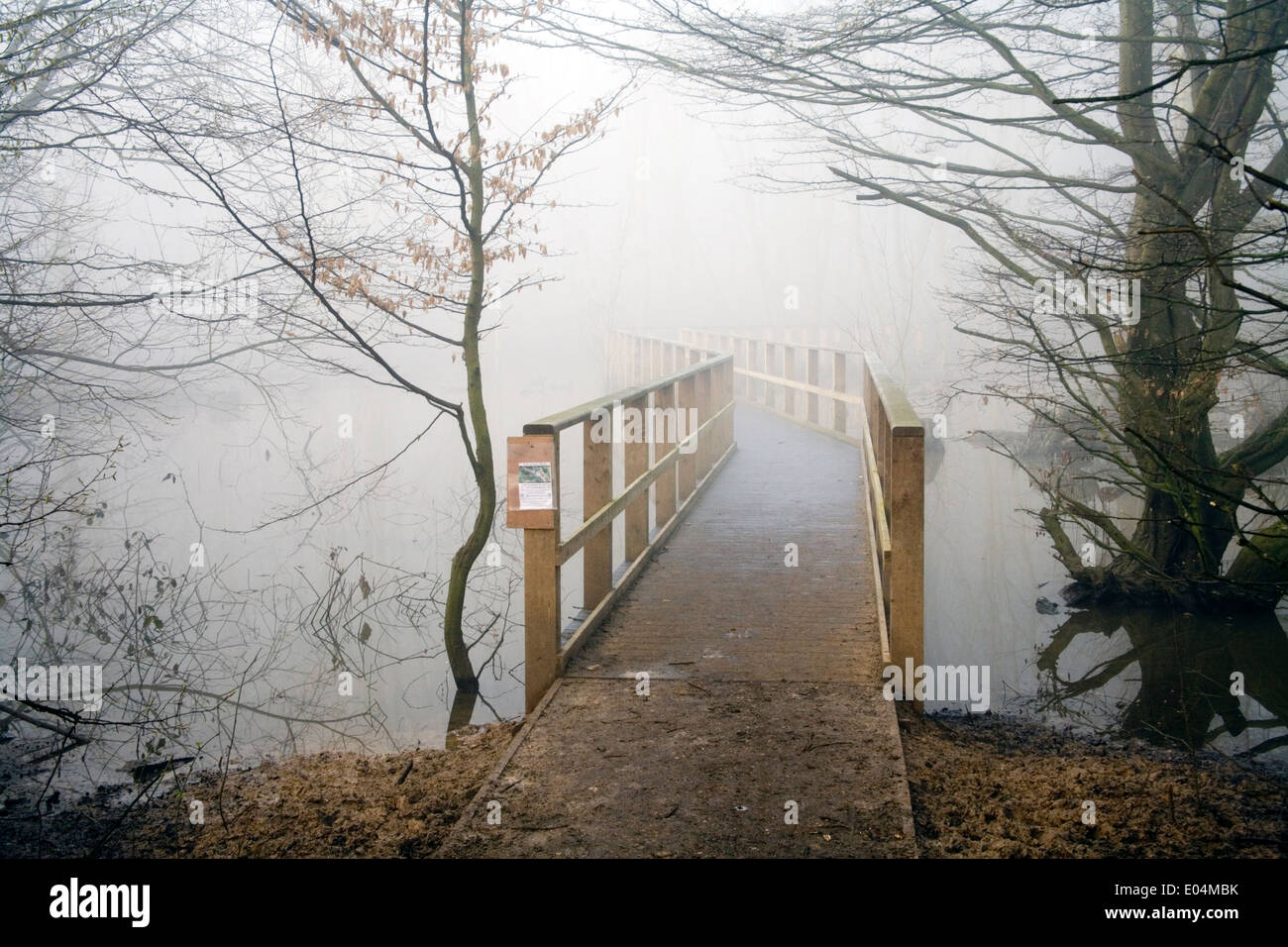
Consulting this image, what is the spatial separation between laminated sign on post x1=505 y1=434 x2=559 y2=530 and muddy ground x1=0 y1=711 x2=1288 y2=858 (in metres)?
1.13

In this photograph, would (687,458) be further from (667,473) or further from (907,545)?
(907,545)

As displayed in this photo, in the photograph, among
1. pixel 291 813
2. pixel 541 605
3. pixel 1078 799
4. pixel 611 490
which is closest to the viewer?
pixel 1078 799

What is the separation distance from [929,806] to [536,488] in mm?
2198

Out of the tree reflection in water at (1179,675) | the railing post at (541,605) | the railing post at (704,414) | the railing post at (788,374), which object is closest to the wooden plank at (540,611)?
the railing post at (541,605)

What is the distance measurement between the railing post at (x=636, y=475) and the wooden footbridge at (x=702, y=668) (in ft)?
0.05

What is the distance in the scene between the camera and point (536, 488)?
17.5 feet

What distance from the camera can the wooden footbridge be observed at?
389cm

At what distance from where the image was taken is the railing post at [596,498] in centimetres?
631

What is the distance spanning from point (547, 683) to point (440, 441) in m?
16.5

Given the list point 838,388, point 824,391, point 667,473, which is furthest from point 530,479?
point 824,391

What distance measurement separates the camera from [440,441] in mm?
21656

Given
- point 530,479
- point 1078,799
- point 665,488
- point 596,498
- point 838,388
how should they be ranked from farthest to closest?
point 838,388 → point 665,488 → point 596,498 → point 530,479 → point 1078,799

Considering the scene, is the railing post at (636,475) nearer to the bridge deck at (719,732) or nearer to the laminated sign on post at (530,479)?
the bridge deck at (719,732)

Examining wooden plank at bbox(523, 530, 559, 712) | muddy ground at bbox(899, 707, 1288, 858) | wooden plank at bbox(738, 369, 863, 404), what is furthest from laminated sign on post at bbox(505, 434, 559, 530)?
wooden plank at bbox(738, 369, 863, 404)
